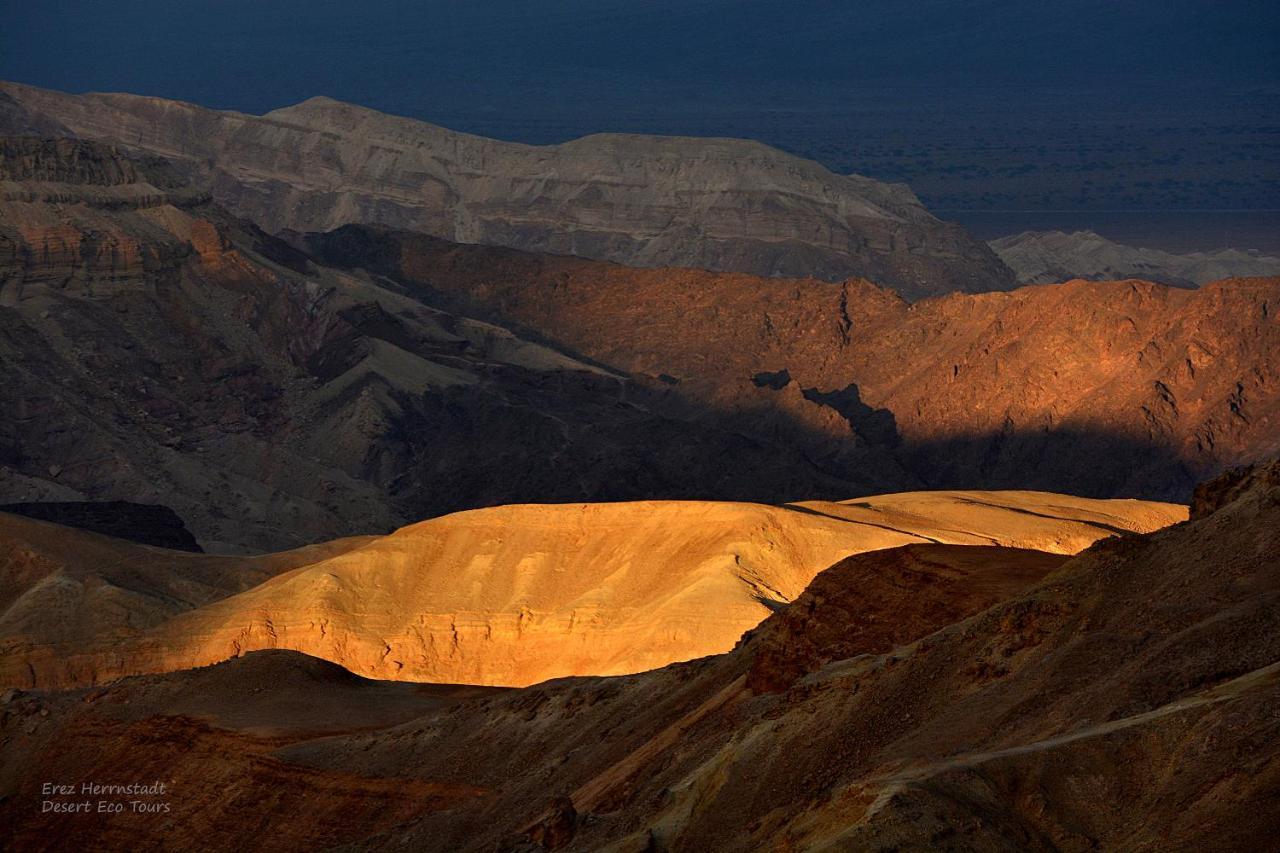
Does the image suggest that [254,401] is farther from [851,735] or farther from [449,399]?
[851,735]

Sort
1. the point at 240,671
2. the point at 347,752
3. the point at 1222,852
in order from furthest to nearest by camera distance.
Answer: the point at 240,671, the point at 347,752, the point at 1222,852

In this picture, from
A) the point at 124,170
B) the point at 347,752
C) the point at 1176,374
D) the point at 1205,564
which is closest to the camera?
the point at 1205,564

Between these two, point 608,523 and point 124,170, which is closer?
point 608,523

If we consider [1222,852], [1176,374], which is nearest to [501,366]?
[1176,374]

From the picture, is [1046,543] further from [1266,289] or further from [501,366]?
[501,366]

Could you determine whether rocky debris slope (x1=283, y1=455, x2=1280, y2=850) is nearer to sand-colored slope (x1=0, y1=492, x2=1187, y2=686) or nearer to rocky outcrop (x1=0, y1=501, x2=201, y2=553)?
sand-colored slope (x1=0, y1=492, x2=1187, y2=686)

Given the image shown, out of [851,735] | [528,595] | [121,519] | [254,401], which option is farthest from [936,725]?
[254,401]

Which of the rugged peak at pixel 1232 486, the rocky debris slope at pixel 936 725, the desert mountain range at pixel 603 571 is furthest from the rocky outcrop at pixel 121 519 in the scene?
the rugged peak at pixel 1232 486
